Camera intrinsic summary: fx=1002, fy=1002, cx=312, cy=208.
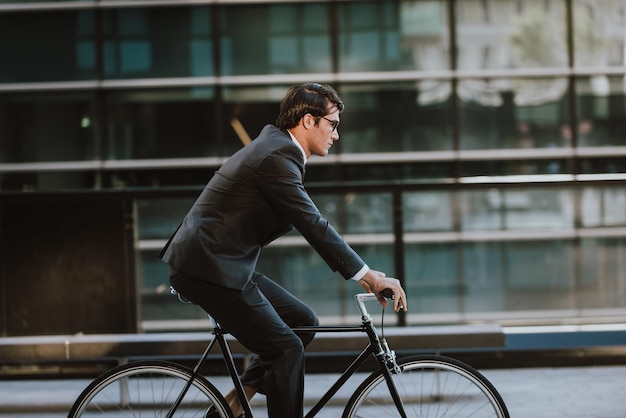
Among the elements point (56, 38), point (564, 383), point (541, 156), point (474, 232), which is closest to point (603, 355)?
point (564, 383)

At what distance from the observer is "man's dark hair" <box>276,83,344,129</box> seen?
4.25m

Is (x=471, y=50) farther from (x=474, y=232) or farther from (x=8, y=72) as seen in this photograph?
(x=8, y=72)

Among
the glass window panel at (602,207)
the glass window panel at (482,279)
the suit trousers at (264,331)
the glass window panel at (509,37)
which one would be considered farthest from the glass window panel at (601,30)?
the suit trousers at (264,331)

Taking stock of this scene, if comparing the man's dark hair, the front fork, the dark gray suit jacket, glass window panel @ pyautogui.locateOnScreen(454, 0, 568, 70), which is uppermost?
glass window panel @ pyautogui.locateOnScreen(454, 0, 568, 70)

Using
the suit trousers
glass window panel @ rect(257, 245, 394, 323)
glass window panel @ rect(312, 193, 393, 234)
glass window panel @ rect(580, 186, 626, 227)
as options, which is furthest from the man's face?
glass window panel @ rect(580, 186, 626, 227)

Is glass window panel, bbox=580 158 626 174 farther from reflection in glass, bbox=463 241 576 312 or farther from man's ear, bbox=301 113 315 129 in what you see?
man's ear, bbox=301 113 315 129

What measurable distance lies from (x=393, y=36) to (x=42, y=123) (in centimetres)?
343

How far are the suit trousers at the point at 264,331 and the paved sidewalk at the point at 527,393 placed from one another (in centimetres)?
231

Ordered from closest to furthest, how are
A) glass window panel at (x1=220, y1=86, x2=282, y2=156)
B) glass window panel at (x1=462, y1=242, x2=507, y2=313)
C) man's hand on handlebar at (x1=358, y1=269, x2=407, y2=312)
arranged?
man's hand on handlebar at (x1=358, y1=269, x2=407, y2=312) < glass window panel at (x1=462, y1=242, x2=507, y2=313) < glass window panel at (x1=220, y1=86, x2=282, y2=156)

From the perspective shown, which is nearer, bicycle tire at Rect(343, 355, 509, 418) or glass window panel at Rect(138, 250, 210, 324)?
bicycle tire at Rect(343, 355, 509, 418)

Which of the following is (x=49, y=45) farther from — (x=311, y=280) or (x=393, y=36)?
(x=311, y=280)

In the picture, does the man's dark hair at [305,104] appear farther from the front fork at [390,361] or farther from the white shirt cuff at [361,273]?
the front fork at [390,361]

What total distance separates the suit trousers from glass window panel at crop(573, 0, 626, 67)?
6027mm

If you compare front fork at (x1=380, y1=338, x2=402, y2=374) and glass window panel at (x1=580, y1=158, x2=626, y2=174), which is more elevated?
glass window panel at (x1=580, y1=158, x2=626, y2=174)
